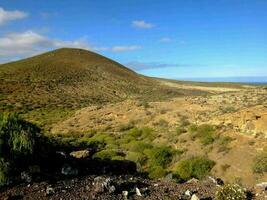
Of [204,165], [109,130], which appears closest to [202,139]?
[204,165]

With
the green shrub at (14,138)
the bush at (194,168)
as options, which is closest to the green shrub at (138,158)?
the bush at (194,168)

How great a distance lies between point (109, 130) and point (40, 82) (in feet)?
178

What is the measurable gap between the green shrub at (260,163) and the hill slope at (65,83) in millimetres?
40870

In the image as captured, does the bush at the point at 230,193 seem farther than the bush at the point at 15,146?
No

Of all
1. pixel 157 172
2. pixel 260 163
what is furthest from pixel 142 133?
pixel 260 163

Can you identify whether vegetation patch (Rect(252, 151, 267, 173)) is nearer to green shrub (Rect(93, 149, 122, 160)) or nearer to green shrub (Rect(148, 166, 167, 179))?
green shrub (Rect(148, 166, 167, 179))

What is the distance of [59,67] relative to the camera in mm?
102062

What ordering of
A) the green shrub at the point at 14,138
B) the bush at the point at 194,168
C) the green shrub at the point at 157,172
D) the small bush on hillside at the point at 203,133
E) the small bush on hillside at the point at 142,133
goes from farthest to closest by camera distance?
the small bush on hillside at the point at 142,133
the small bush on hillside at the point at 203,133
the bush at the point at 194,168
the green shrub at the point at 157,172
the green shrub at the point at 14,138

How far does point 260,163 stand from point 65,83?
235 feet

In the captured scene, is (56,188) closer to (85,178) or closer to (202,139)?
(85,178)

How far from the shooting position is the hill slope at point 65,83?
2579 inches

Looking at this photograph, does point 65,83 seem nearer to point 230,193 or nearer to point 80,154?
point 80,154

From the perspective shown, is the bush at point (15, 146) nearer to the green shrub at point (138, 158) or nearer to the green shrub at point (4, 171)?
the green shrub at point (4, 171)

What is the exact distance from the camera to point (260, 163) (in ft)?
58.1
